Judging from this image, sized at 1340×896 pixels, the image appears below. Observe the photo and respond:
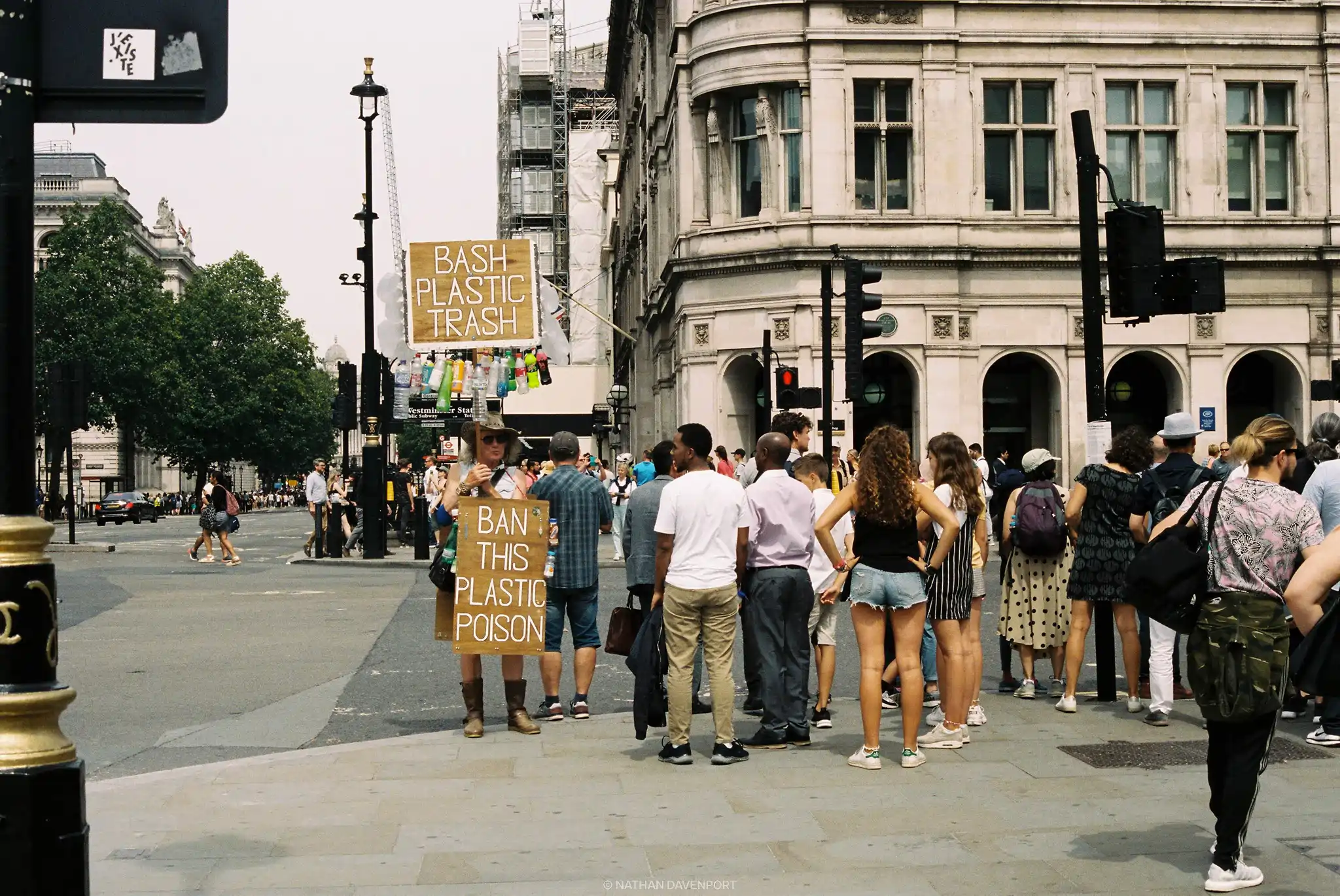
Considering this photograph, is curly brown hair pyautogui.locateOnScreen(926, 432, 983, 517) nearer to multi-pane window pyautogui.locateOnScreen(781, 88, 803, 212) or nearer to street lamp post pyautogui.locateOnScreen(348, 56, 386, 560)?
street lamp post pyautogui.locateOnScreen(348, 56, 386, 560)

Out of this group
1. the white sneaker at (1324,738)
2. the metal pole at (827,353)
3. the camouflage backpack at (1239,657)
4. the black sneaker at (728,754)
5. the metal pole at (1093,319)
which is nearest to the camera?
the camouflage backpack at (1239,657)

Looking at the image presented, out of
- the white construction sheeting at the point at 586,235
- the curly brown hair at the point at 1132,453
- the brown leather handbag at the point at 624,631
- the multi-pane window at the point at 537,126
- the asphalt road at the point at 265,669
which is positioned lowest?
the asphalt road at the point at 265,669

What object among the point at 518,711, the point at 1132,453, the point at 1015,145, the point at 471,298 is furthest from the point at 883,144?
the point at 518,711

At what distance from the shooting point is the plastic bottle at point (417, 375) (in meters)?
48.6

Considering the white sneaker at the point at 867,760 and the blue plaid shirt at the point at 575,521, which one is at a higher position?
the blue plaid shirt at the point at 575,521

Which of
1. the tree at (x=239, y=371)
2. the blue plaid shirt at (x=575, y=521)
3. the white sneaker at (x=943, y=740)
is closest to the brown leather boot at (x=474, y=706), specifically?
the blue plaid shirt at (x=575, y=521)

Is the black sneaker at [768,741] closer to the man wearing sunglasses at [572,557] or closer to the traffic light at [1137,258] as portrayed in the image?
the man wearing sunglasses at [572,557]

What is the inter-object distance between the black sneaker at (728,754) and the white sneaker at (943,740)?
3.52ft

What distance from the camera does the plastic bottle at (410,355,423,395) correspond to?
4856 cm

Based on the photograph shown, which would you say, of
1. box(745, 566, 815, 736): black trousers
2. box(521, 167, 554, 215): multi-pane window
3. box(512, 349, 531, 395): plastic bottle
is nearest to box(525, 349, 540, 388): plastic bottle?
box(512, 349, 531, 395): plastic bottle

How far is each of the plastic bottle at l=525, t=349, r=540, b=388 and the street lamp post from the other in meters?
3.45

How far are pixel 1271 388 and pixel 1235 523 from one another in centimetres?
3327

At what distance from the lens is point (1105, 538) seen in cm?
1084

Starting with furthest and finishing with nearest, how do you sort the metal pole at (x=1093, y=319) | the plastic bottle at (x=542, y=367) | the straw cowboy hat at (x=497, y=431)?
the plastic bottle at (x=542, y=367)
the metal pole at (x=1093, y=319)
the straw cowboy hat at (x=497, y=431)
